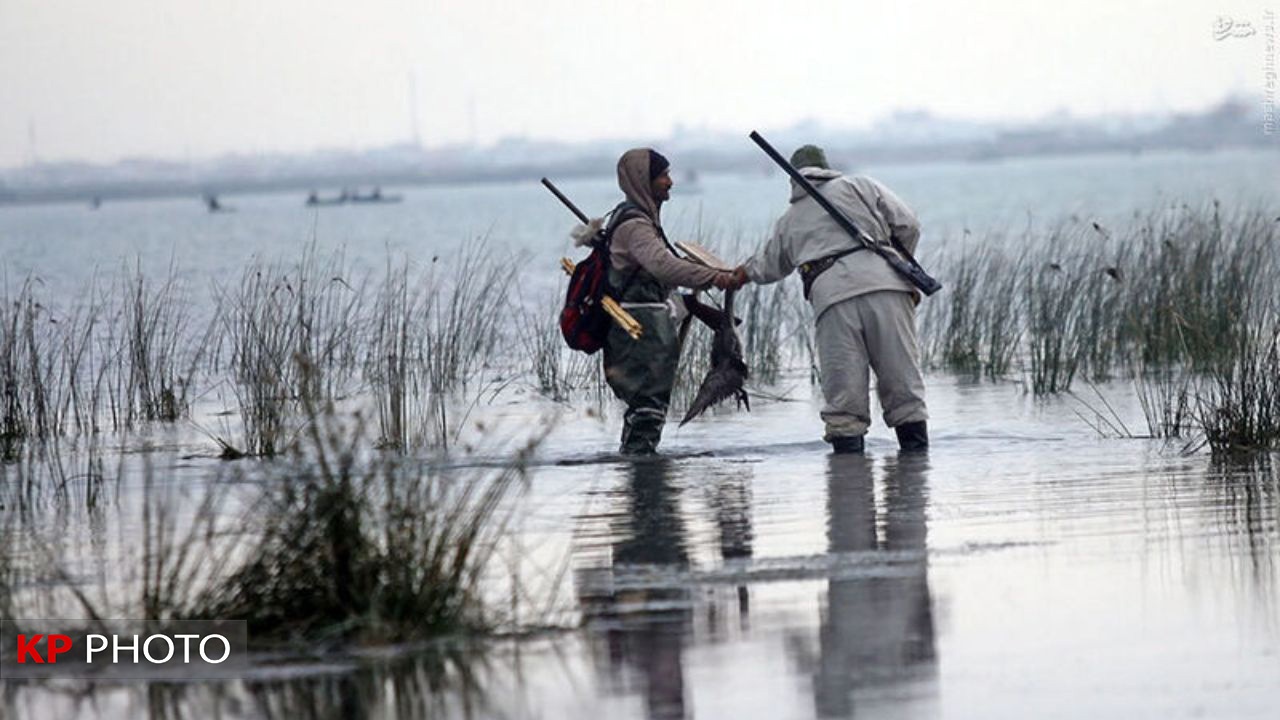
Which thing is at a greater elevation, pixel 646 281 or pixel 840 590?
pixel 646 281

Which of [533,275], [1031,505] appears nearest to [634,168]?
[1031,505]

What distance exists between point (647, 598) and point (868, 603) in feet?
2.59

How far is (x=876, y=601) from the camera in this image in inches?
312

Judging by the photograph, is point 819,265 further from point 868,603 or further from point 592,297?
point 868,603

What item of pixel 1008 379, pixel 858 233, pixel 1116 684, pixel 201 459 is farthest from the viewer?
pixel 1008 379

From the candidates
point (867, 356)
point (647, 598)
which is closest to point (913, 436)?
point (867, 356)

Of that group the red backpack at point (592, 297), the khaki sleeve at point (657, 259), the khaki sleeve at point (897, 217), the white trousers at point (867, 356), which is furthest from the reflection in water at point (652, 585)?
the khaki sleeve at point (897, 217)

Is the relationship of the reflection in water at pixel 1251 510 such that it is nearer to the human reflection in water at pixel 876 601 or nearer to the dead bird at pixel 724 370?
the human reflection in water at pixel 876 601

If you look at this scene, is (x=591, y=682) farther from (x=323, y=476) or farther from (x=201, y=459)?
(x=201, y=459)

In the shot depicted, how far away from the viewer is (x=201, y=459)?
13.7 meters

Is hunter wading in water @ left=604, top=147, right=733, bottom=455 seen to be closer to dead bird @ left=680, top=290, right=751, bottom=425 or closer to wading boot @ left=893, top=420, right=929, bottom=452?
dead bird @ left=680, top=290, right=751, bottom=425

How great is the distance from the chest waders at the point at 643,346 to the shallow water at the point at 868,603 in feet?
1.83

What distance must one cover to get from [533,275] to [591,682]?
35780mm

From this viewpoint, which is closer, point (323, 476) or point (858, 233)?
point (323, 476)
